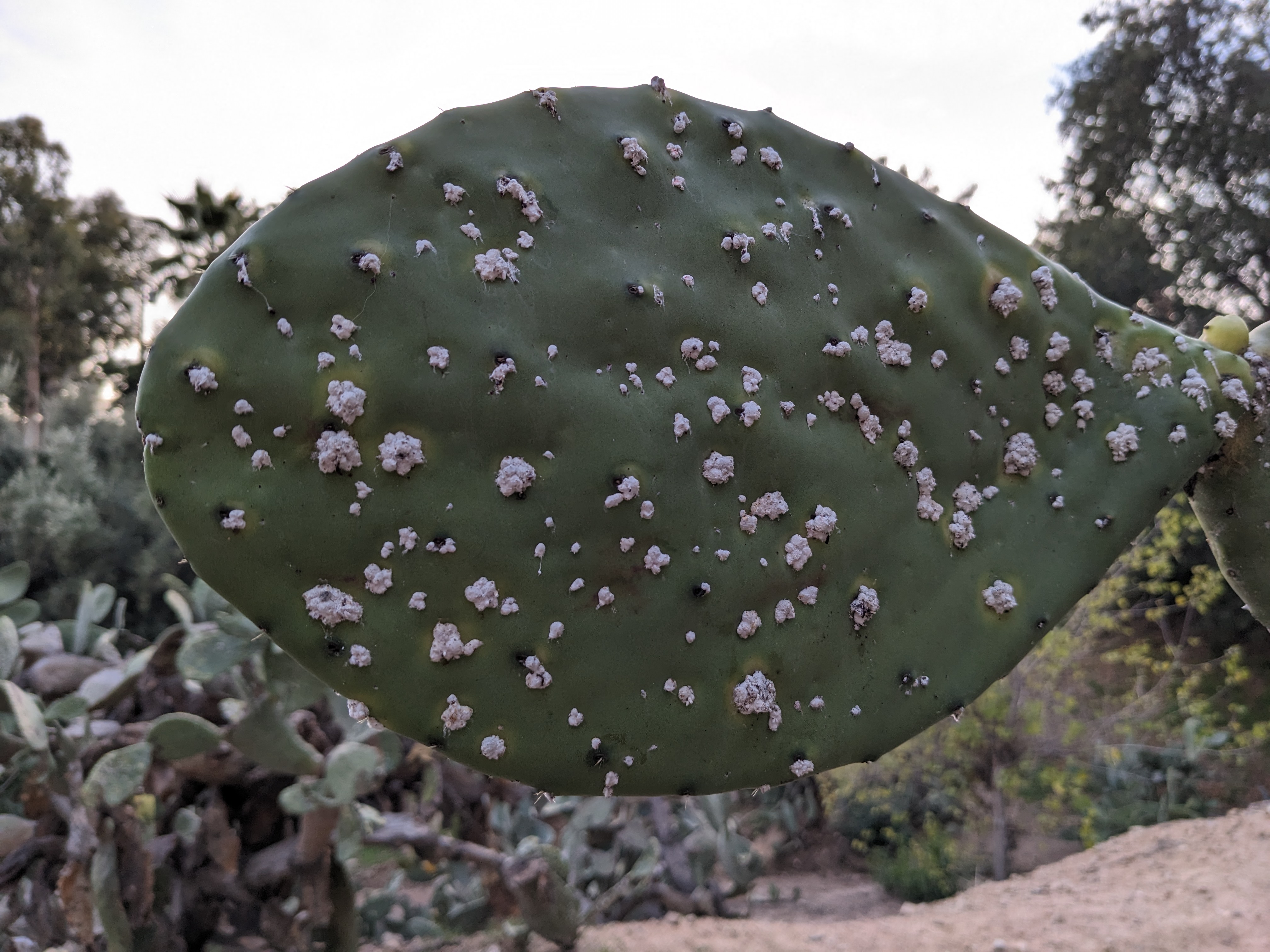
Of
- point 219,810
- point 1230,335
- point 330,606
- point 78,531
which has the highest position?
point 78,531

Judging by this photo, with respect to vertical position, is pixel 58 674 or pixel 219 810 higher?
pixel 58 674

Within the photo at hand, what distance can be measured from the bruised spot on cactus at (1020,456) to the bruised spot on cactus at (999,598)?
13 cm

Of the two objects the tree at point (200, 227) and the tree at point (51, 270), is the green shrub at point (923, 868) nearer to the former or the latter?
the tree at point (200, 227)

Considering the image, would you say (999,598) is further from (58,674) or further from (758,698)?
(58,674)

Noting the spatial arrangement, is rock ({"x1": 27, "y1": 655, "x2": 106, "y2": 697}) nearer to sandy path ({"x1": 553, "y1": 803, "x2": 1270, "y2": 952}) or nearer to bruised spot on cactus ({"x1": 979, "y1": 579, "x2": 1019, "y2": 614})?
sandy path ({"x1": 553, "y1": 803, "x2": 1270, "y2": 952})

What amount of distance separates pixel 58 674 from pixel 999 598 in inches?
84.5

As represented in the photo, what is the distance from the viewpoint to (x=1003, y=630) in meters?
0.87

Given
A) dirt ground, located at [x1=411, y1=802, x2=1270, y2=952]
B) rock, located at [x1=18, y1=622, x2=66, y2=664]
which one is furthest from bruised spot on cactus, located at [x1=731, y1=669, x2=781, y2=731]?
rock, located at [x1=18, y1=622, x2=66, y2=664]

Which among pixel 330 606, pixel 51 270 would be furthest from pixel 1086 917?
pixel 51 270

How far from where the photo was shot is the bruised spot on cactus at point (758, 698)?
2.41ft

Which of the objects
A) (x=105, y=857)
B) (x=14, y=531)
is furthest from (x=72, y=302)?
(x=105, y=857)

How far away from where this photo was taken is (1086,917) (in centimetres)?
236

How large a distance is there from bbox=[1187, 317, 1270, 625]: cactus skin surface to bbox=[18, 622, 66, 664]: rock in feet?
8.09

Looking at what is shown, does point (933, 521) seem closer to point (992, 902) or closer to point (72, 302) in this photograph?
point (992, 902)
